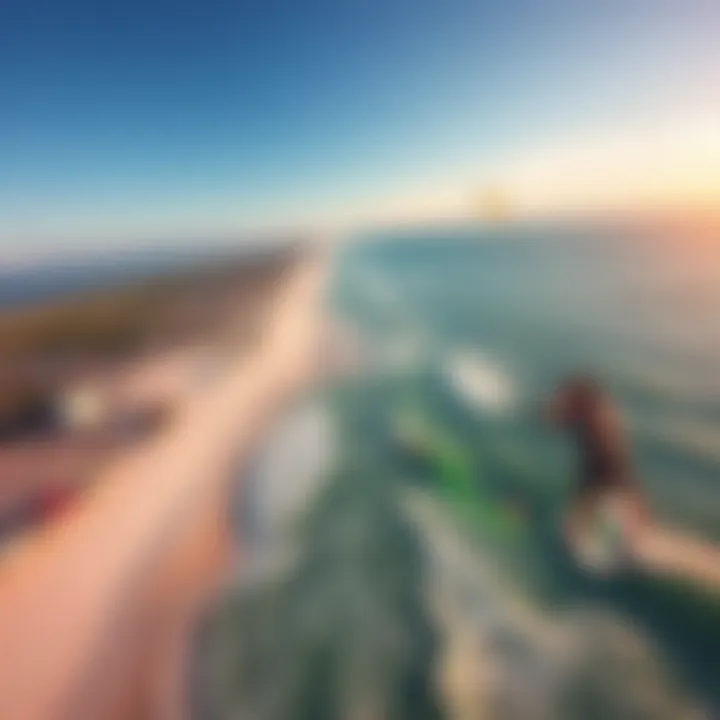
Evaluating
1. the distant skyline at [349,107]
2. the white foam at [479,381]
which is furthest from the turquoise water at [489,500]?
the distant skyline at [349,107]

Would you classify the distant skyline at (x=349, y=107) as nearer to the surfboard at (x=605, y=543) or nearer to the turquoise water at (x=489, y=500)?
the turquoise water at (x=489, y=500)

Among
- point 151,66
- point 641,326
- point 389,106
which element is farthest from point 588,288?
point 151,66

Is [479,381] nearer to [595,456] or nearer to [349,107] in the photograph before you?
[595,456]

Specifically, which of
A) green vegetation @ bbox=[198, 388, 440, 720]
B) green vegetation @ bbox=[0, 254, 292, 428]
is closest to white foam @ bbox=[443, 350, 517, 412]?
green vegetation @ bbox=[198, 388, 440, 720]

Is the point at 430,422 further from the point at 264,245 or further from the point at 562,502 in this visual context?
the point at 264,245

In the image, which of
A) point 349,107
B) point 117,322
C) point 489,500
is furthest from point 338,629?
point 349,107

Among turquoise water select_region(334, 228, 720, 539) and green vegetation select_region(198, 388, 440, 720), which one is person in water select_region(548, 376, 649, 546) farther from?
green vegetation select_region(198, 388, 440, 720)
